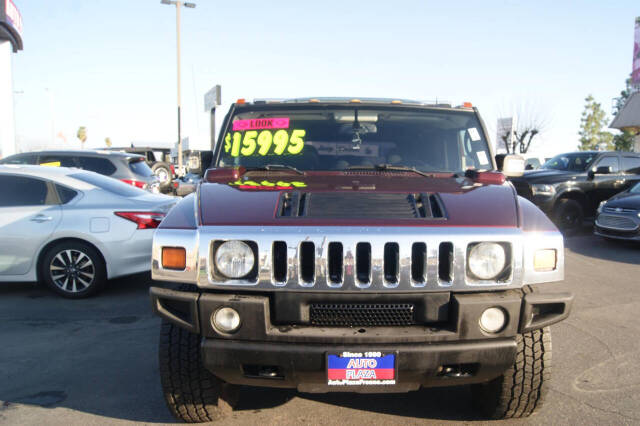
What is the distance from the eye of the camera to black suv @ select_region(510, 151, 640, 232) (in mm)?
11195

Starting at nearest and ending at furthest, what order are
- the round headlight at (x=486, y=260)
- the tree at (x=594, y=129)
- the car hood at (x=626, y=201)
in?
the round headlight at (x=486, y=260)
the car hood at (x=626, y=201)
the tree at (x=594, y=129)

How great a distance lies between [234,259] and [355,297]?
60cm

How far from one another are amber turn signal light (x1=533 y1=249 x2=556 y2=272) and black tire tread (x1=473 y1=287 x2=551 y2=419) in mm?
122

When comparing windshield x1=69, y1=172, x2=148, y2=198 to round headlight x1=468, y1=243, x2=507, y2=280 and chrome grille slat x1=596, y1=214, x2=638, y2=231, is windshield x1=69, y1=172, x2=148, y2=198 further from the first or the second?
chrome grille slat x1=596, y1=214, x2=638, y2=231

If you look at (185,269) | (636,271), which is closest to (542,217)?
(185,269)

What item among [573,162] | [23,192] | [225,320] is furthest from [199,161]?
[573,162]

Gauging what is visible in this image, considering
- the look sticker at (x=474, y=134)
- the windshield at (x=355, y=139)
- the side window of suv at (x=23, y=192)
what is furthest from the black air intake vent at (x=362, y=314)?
the side window of suv at (x=23, y=192)

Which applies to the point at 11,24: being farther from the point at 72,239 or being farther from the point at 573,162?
the point at 573,162

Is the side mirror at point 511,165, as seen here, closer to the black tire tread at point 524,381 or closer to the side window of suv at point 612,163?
the black tire tread at point 524,381

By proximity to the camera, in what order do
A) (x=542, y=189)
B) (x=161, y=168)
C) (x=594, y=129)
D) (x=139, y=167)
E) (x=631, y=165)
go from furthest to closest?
(x=594, y=129)
(x=161, y=168)
(x=631, y=165)
(x=542, y=189)
(x=139, y=167)

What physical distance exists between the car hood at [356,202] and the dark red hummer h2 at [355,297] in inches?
0.5

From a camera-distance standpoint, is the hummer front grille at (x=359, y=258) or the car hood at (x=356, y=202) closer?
the hummer front grille at (x=359, y=258)

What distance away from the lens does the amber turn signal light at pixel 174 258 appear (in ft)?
8.57

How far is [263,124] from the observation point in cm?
404
